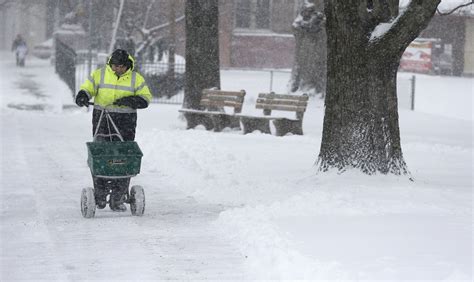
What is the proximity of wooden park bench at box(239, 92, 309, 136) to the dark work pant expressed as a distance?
28.5 ft

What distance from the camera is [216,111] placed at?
66.1 ft

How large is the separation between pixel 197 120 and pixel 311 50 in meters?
11.8

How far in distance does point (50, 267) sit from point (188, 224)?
7.15 feet

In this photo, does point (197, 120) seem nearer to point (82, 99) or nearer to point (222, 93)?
point (222, 93)

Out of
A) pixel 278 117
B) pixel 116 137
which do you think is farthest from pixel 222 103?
pixel 116 137

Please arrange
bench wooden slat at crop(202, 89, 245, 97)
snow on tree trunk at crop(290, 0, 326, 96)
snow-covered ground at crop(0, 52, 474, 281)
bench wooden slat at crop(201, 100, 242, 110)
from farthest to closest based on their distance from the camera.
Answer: snow on tree trunk at crop(290, 0, 326, 96)
bench wooden slat at crop(202, 89, 245, 97)
bench wooden slat at crop(201, 100, 242, 110)
snow-covered ground at crop(0, 52, 474, 281)

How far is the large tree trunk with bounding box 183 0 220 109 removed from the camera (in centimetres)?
2045

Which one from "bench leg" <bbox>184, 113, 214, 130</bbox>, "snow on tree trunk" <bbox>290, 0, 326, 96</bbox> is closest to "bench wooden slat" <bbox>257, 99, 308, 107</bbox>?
"bench leg" <bbox>184, 113, 214, 130</bbox>

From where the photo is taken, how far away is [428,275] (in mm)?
7336

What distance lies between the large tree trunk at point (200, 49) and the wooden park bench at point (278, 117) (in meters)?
1.48

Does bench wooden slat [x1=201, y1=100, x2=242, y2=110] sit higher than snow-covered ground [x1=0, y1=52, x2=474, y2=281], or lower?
higher

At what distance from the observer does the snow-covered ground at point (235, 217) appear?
7.82m

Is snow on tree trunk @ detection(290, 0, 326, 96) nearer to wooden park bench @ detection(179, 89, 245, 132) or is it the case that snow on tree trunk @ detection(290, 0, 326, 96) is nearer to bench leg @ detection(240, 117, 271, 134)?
wooden park bench @ detection(179, 89, 245, 132)

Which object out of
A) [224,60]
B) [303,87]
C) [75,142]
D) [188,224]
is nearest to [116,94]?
[188,224]
